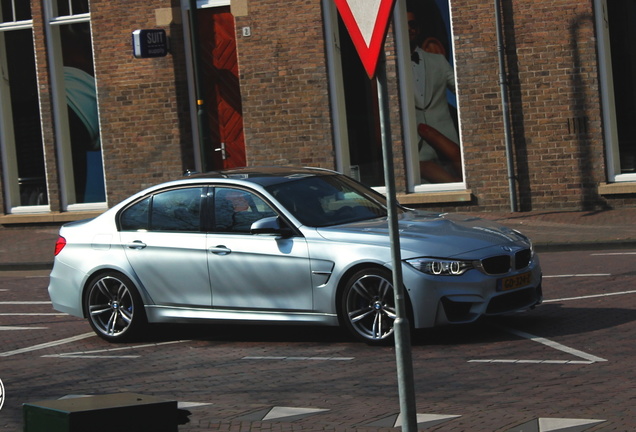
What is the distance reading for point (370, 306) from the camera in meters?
9.53

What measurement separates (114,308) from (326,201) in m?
2.25

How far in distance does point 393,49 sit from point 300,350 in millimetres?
11547

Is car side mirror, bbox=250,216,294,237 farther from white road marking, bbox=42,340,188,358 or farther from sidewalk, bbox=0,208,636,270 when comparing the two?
sidewalk, bbox=0,208,636,270

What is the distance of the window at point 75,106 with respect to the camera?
75.1 ft

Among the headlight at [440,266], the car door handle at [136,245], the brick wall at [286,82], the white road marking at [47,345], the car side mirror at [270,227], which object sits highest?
the brick wall at [286,82]

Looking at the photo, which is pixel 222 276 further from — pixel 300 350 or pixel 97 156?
pixel 97 156

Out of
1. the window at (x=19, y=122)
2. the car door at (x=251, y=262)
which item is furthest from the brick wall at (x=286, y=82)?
the car door at (x=251, y=262)

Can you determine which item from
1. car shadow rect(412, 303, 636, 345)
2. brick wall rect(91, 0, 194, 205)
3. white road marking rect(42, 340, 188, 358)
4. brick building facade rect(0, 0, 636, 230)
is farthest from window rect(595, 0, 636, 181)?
white road marking rect(42, 340, 188, 358)

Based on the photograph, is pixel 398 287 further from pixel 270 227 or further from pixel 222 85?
pixel 222 85

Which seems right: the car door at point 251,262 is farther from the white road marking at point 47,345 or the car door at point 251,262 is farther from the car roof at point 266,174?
the white road marking at point 47,345

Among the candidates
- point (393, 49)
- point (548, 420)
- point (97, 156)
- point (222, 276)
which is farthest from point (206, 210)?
point (97, 156)

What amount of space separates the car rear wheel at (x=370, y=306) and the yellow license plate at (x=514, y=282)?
91cm

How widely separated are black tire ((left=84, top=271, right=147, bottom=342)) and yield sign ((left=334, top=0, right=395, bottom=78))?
571 cm

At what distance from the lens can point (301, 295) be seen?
32.4 feet
